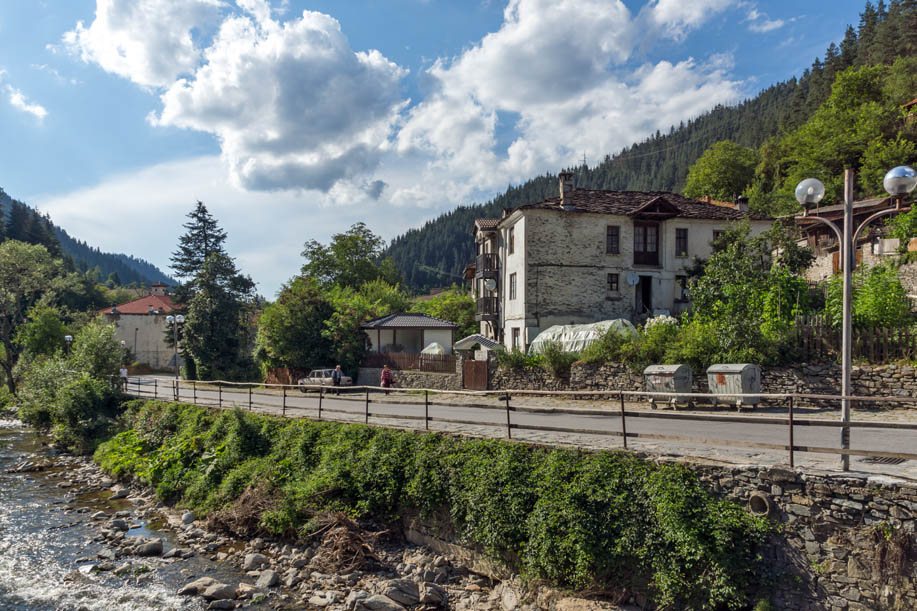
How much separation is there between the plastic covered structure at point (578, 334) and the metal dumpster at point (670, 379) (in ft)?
14.1

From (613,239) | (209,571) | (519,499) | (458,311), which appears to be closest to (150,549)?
(209,571)

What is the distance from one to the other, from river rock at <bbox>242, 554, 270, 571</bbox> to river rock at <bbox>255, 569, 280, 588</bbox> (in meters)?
0.59

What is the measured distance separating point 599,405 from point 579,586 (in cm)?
1249

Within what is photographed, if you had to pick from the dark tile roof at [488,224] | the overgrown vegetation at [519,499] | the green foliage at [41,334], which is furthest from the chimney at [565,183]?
the green foliage at [41,334]

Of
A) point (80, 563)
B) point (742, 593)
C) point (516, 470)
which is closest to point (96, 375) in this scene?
point (80, 563)

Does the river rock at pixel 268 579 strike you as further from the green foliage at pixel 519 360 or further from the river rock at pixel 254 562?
the green foliage at pixel 519 360

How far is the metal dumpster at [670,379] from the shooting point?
18.5m

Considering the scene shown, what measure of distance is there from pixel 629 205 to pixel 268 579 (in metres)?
28.2

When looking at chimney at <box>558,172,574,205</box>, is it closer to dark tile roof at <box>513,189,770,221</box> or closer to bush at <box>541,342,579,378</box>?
dark tile roof at <box>513,189,770,221</box>

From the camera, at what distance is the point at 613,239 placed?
3200 centimetres

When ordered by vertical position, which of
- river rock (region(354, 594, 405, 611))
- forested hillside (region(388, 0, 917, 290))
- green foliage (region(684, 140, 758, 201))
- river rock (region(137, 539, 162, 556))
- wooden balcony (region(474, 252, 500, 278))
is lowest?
river rock (region(137, 539, 162, 556))

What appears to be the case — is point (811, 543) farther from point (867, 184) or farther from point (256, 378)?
point (867, 184)

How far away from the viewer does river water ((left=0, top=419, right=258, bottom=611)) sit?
11.3 meters

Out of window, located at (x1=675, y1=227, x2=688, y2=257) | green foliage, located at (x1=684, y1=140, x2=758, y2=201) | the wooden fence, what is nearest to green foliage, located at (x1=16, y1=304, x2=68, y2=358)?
window, located at (x1=675, y1=227, x2=688, y2=257)
